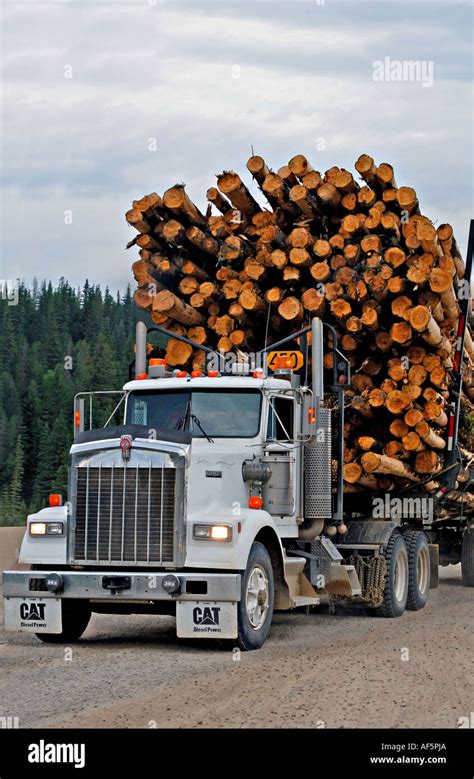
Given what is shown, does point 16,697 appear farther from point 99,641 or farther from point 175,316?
point 175,316

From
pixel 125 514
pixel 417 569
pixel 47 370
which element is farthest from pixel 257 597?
pixel 47 370

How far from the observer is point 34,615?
11.2m

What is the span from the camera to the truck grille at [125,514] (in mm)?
10992

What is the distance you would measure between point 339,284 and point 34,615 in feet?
17.3

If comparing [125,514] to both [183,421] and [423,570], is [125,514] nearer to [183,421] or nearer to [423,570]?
[183,421]

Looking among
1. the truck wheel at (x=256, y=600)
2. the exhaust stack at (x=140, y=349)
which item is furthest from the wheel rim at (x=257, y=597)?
the exhaust stack at (x=140, y=349)

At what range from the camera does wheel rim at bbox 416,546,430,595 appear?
1549cm

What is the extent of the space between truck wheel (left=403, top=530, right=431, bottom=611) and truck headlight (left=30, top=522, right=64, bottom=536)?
213 inches

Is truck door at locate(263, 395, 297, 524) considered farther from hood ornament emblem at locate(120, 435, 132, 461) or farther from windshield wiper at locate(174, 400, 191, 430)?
hood ornament emblem at locate(120, 435, 132, 461)

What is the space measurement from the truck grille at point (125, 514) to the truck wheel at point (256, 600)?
0.76 m

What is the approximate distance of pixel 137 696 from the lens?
848cm

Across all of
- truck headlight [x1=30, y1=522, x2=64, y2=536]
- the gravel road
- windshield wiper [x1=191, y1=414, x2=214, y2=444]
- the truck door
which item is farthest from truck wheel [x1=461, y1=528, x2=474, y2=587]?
truck headlight [x1=30, y1=522, x2=64, y2=536]

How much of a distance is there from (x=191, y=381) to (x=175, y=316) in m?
2.16

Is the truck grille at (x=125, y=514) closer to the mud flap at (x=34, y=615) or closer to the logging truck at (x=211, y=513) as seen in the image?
the logging truck at (x=211, y=513)
